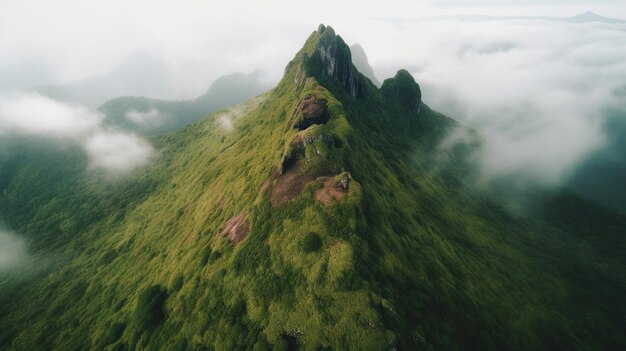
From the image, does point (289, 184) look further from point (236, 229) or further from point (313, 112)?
point (313, 112)

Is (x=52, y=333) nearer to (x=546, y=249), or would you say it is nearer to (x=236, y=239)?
(x=236, y=239)

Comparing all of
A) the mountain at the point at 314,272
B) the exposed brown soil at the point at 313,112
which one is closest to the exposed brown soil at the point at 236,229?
the mountain at the point at 314,272

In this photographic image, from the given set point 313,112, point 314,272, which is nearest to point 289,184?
point 314,272

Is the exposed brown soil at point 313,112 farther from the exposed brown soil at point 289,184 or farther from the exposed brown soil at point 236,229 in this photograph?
the exposed brown soil at point 236,229

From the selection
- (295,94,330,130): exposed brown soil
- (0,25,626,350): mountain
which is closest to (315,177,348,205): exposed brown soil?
(0,25,626,350): mountain

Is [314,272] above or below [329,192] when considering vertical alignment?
below

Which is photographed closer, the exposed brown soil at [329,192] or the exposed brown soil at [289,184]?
the exposed brown soil at [329,192]

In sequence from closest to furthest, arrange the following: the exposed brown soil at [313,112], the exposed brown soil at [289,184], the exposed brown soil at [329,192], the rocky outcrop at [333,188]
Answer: the exposed brown soil at [329,192] < the rocky outcrop at [333,188] < the exposed brown soil at [289,184] < the exposed brown soil at [313,112]
